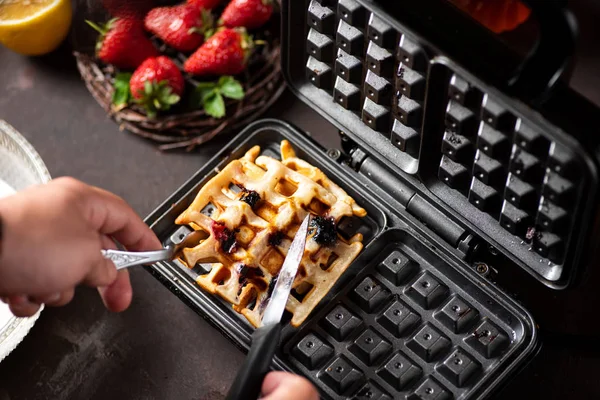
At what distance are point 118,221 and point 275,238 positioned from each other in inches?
13.9

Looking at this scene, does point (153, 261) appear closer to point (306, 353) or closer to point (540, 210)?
point (306, 353)

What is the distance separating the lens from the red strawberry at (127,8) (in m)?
1.99

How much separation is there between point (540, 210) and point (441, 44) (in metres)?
0.33

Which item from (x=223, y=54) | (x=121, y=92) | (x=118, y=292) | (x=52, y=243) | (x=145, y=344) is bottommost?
(x=145, y=344)

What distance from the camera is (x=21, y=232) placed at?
1.16 meters

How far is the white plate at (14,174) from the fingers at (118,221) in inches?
14.5

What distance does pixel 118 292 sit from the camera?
4.71ft

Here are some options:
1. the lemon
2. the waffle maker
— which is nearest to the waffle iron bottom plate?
the waffle maker

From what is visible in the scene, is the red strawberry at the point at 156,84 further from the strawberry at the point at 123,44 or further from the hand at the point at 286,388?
the hand at the point at 286,388

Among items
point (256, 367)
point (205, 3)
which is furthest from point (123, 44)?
point (256, 367)

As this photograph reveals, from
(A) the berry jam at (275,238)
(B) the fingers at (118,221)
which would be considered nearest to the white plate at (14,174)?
(B) the fingers at (118,221)

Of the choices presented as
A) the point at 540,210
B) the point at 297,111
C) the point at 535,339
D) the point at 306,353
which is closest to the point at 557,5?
the point at 540,210

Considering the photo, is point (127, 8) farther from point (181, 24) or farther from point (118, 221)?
point (118, 221)

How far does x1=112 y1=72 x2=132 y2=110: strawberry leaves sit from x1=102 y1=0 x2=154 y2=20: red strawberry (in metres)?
0.16
